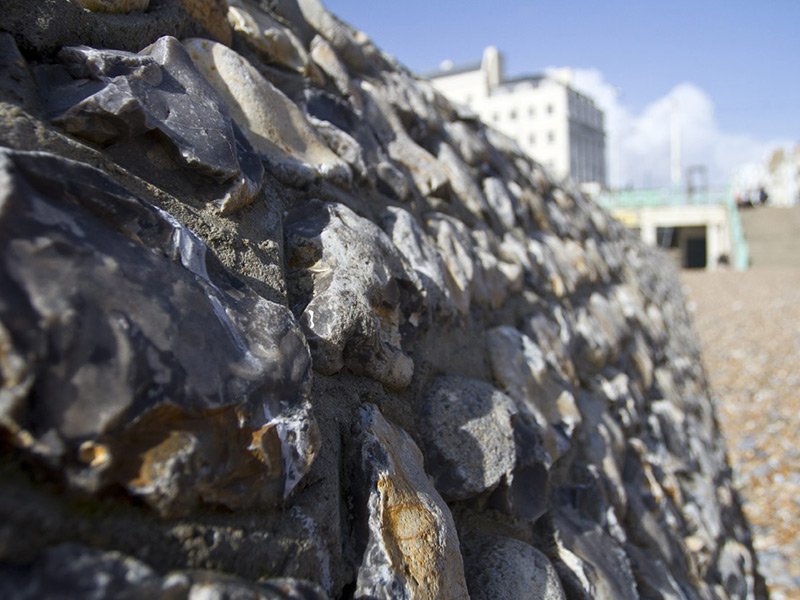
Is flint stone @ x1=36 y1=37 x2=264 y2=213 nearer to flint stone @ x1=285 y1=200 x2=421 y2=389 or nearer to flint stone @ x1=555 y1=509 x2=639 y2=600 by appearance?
flint stone @ x1=285 y1=200 x2=421 y2=389

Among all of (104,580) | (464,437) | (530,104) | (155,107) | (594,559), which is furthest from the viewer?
(530,104)

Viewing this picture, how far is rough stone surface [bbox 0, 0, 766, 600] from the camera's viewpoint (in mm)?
634

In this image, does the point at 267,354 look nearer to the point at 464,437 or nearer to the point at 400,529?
the point at 400,529

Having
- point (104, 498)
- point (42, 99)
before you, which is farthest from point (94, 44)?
point (104, 498)

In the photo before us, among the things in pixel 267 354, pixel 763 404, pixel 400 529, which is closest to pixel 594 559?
pixel 400 529

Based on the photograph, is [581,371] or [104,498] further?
[581,371]

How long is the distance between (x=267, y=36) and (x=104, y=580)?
1.39 m

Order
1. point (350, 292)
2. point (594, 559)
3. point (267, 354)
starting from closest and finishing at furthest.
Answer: point (267, 354), point (350, 292), point (594, 559)

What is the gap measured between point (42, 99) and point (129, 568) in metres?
0.69

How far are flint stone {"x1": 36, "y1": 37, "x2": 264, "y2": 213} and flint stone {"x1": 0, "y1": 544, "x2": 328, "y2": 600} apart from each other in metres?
0.61

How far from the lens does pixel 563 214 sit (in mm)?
3559

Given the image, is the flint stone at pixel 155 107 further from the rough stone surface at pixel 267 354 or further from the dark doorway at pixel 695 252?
the dark doorway at pixel 695 252

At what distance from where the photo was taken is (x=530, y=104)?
143ft

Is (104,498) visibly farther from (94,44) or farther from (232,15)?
(232,15)
